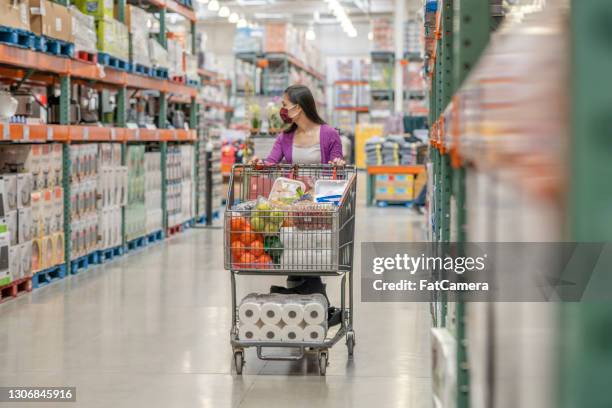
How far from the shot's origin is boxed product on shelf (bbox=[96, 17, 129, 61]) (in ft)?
28.4

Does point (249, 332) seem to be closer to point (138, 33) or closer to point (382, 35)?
point (138, 33)

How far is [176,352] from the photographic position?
202 inches

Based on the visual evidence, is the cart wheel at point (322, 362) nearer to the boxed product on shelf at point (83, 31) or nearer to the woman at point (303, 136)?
the woman at point (303, 136)

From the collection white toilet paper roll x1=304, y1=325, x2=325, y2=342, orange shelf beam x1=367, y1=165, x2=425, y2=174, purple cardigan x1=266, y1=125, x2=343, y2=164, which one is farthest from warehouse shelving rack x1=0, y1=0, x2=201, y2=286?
orange shelf beam x1=367, y1=165, x2=425, y2=174

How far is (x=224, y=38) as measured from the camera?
116 feet

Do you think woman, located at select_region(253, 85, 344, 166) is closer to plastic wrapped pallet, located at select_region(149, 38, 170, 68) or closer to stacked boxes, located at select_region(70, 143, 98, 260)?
stacked boxes, located at select_region(70, 143, 98, 260)

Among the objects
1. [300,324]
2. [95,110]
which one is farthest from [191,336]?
[95,110]

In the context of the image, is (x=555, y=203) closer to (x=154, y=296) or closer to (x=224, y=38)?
(x=154, y=296)

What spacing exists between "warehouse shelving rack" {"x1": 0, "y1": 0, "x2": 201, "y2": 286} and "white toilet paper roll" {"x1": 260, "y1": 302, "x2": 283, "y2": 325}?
9.11 ft

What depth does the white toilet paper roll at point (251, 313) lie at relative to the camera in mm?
4664

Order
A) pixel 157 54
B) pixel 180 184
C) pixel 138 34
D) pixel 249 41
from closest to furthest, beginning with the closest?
pixel 138 34 → pixel 157 54 → pixel 180 184 → pixel 249 41

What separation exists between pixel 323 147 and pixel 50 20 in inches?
118

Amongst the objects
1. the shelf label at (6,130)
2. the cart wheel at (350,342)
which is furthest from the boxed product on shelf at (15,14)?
the cart wheel at (350,342)

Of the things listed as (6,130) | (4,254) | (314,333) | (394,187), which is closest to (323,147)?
(314,333)
